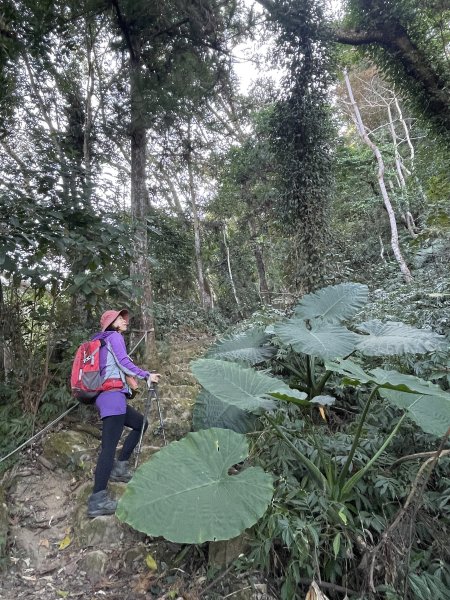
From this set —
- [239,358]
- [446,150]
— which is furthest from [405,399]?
[446,150]

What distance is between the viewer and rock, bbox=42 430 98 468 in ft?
9.71

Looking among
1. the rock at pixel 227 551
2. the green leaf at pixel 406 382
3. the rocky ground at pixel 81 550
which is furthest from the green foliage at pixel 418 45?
the rock at pixel 227 551

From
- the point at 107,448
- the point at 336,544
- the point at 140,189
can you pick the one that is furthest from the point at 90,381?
the point at 140,189

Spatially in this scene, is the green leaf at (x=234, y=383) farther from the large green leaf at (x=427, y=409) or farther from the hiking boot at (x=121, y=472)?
the hiking boot at (x=121, y=472)

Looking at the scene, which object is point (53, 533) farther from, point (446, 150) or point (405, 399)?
point (446, 150)

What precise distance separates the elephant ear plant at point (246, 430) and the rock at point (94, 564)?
0.91 metres

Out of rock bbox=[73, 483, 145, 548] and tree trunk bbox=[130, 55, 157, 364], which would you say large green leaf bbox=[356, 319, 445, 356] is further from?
tree trunk bbox=[130, 55, 157, 364]

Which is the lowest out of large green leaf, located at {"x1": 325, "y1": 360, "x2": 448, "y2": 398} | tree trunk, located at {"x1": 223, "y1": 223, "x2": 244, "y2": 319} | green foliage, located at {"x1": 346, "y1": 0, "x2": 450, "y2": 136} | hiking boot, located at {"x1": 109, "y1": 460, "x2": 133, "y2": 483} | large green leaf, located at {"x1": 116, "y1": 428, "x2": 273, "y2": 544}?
hiking boot, located at {"x1": 109, "y1": 460, "x2": 133, "y2": 483}

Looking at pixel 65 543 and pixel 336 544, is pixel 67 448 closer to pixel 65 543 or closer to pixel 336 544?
pixel 65 543

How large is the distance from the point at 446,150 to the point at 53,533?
24.1 ft

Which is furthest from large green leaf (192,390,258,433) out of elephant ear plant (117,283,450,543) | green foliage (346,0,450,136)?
green foliage (346,0,450,136)

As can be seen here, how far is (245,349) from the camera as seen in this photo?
316cm

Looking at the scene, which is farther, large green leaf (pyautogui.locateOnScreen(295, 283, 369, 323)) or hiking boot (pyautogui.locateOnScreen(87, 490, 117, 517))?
large green leaf (pyautogui.locateOnScreen(295, 283, 369, 323))

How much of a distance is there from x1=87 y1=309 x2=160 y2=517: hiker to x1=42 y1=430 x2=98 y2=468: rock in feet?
1.70
